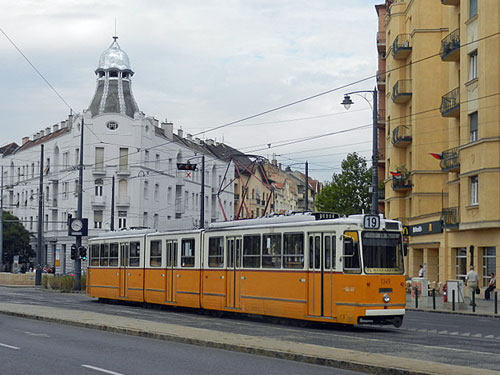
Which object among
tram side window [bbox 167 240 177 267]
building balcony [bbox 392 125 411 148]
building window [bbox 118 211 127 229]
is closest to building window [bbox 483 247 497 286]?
building balcony [bbox 392 125 411 148]

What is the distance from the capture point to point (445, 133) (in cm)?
5291

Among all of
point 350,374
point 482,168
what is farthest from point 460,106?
point 350,374

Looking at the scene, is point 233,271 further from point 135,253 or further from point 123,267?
point 123,267

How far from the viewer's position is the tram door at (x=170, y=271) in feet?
95.1

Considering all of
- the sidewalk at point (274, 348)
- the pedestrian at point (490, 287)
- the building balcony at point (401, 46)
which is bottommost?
the sidewalk at point (274, 348)

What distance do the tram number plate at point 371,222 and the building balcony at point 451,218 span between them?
23095 millimetres

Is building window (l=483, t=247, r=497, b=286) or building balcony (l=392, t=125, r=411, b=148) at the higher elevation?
building balcony (l=392, t=125, r=411, b=148)

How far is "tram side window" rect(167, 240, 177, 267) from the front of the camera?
28984 mm

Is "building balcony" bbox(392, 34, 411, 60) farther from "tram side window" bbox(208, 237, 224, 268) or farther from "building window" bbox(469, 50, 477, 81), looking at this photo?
"tram side window" bbox(208, 237, 224, 268)

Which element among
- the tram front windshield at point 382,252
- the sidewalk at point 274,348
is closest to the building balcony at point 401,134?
the tram front windshield at point 382,252

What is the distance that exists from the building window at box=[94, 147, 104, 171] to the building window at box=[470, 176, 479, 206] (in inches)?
1974

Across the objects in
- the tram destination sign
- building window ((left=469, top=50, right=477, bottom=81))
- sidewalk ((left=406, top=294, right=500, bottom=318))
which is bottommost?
sidewalk ((left=406, top=294, right=500, bottom=318))

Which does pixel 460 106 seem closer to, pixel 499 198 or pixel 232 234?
pixel 499 198

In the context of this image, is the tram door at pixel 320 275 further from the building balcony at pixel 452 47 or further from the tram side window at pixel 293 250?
the building balcony at pixel 452 47
